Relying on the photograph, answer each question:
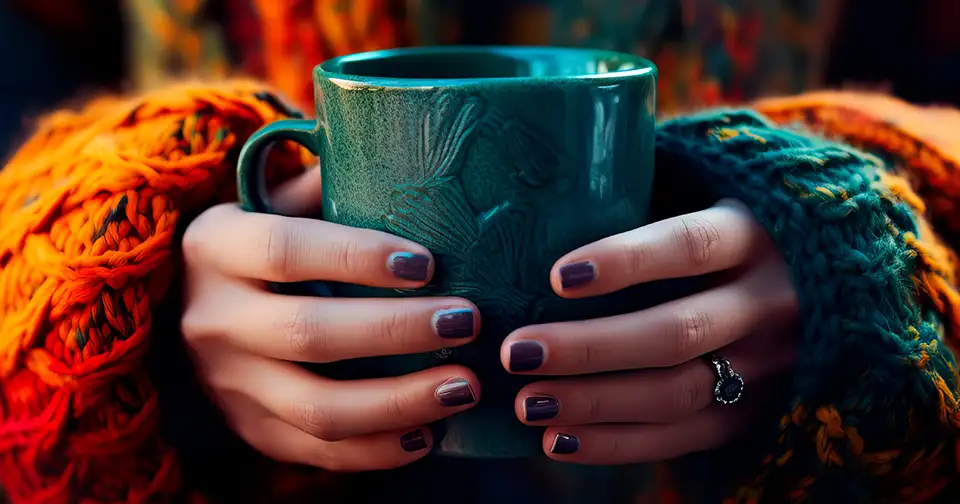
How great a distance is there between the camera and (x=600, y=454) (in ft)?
1.46

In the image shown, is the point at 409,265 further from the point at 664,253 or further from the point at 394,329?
the point at 664,253

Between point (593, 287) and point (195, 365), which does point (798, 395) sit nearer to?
point (593, 287)

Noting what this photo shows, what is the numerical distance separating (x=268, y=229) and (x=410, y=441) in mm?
152

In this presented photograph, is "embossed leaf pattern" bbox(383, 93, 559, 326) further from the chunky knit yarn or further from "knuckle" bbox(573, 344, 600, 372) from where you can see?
the chunky knit yarn

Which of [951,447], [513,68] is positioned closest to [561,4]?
[513,68]

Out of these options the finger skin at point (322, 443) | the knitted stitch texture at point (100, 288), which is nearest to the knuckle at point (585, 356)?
the finger skin at point (322, 443)

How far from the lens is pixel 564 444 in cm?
42

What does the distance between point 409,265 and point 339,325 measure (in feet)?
0.20

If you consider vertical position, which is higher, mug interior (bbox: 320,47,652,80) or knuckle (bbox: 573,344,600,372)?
mug interior (bbox: 320,47,652,80)

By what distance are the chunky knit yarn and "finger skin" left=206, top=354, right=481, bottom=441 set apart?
79mm

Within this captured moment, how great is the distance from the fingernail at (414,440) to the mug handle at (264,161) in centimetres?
10

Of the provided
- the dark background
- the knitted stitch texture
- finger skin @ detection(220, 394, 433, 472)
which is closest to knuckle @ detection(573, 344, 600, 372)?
finger skin @ detection(220, 394, 433, 472)

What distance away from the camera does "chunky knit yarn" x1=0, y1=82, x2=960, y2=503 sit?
44cm

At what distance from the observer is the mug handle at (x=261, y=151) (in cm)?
43
